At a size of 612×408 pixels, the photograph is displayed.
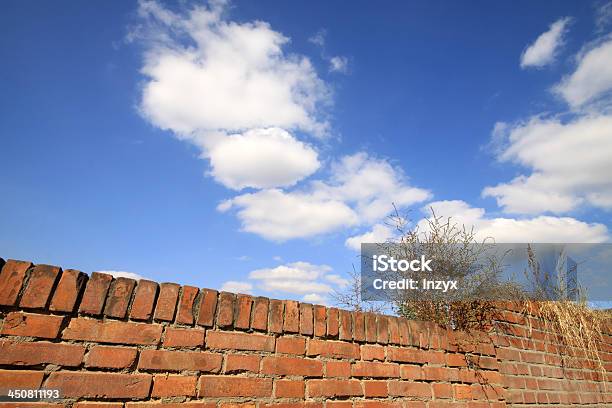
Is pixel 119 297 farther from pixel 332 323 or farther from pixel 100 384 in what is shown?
pixel 332 323

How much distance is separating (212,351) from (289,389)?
51 cm

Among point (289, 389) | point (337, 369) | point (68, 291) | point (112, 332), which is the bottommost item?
point (289, 389)

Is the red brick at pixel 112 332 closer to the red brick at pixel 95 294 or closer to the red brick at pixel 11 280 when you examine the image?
the red brick at pixel 95 294

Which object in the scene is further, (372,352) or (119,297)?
(372,352)

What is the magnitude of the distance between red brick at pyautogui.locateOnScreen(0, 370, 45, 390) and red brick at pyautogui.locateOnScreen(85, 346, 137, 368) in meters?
0.17

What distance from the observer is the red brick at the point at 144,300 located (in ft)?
5.63

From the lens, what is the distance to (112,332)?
1645 mm

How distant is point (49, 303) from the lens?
1.54 meters

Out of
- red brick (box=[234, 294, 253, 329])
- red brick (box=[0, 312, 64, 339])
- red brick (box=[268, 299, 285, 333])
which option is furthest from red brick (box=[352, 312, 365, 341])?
red brick (box=[0, 312, 64, 339])

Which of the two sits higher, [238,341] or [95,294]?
[95,294]

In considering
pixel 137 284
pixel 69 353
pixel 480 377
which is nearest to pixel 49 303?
pixel 69 353

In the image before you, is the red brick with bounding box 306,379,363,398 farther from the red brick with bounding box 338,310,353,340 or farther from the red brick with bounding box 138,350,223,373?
the red brick with bounding box 138,350,223,373

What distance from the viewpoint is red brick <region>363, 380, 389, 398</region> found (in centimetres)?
236

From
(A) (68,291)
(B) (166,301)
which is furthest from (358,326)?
(A) (68,291)
